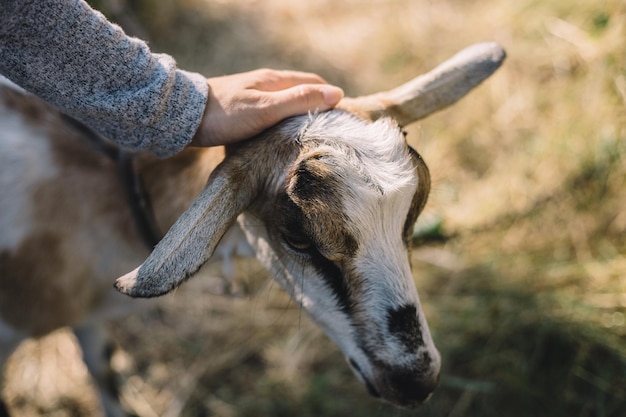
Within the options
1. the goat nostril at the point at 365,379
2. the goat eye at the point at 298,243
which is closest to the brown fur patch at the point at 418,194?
the goat eye at the point at 298,243

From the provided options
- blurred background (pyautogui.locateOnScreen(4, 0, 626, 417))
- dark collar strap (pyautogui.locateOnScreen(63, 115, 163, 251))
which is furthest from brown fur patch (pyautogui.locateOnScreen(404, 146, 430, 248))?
dark collar strap (pyautogui.locateOnScreen(63, 115, 163, 251))

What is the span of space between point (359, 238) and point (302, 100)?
1.63 feet

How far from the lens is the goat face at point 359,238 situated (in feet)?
5.59

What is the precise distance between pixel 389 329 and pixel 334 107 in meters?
0.79

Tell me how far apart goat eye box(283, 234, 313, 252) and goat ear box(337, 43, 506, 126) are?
0.63 meters

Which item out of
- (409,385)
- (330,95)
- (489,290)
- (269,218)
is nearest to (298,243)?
(269,218)

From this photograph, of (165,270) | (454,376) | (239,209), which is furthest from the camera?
(454,376)

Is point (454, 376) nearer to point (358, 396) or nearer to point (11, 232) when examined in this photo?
point (358, 396)

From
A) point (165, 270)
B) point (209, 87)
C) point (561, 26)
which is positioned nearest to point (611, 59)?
point (561, 26)

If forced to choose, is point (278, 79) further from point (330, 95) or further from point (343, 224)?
point (343, 224)

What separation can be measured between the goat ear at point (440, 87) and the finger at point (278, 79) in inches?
9.1

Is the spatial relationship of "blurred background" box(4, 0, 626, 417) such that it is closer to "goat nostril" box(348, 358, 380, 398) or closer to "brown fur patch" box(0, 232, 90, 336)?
"brown fur patch" box(0, 232, 90, 336)

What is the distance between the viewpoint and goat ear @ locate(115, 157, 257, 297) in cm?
149

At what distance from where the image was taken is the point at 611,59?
3.67m
